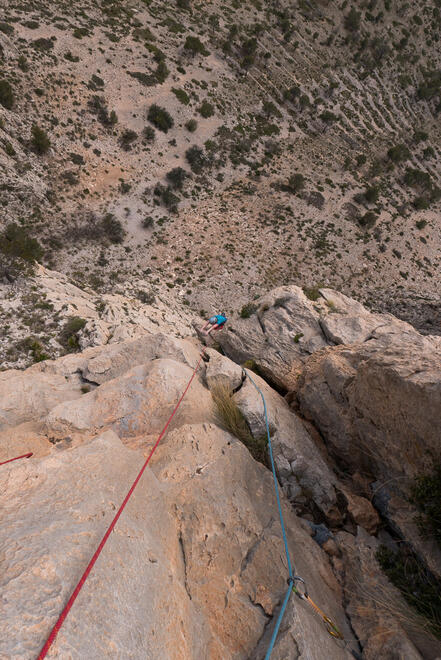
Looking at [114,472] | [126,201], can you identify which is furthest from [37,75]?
[114,472]

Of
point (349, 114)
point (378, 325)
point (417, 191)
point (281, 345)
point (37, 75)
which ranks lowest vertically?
point (281, 345)

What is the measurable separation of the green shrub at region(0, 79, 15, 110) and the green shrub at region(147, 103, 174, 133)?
1670 centimetres

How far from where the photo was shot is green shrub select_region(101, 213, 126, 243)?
1394 inches

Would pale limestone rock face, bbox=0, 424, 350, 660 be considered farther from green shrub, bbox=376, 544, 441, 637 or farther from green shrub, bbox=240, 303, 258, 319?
green shrub, bbox=240, 303, 258, 319

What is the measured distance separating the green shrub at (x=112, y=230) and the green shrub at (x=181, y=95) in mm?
25146

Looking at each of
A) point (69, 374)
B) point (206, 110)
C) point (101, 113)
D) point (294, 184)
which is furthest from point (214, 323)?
point (206, 110)

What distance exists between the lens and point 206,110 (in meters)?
47.2

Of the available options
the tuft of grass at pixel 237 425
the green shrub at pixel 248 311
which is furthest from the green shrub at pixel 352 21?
the tuft of grass at pixel 237 425

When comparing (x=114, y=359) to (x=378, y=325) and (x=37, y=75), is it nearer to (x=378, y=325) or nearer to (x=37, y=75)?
(x=378, y=325)

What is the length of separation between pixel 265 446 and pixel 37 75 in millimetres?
51657

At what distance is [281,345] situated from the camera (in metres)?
13.9

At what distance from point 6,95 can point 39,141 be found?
235 inches

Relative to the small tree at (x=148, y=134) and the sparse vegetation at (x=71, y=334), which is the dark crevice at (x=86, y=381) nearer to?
the sparse vegetation at (x=71, y=334)

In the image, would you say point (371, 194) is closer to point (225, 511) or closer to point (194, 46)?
point (194, 46)
